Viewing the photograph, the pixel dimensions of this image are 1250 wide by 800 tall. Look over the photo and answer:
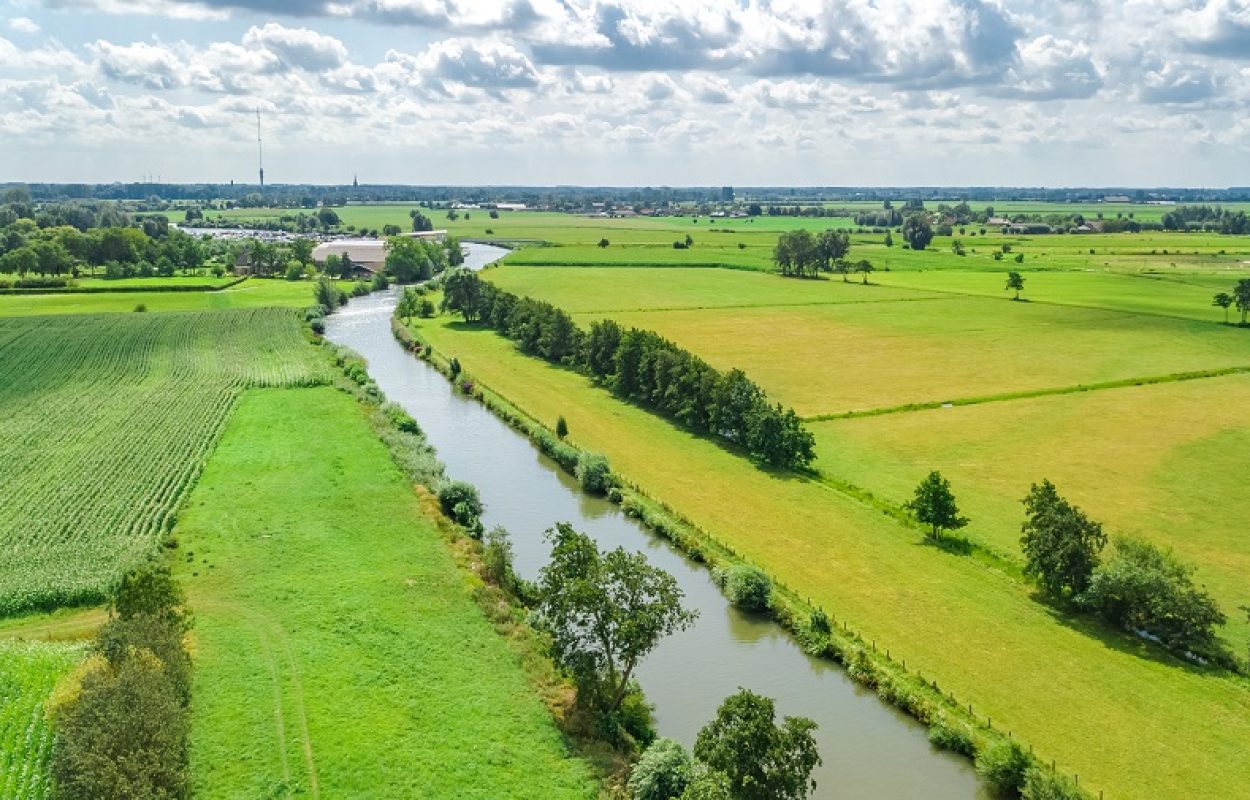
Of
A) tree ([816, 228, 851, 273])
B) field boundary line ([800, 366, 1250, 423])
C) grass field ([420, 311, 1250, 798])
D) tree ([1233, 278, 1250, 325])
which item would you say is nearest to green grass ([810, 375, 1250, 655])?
field boundary line ([800, 366, 1250, 423])

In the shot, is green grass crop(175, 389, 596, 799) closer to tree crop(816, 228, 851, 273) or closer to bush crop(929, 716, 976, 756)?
bush crop(929, 716, 976, 756)

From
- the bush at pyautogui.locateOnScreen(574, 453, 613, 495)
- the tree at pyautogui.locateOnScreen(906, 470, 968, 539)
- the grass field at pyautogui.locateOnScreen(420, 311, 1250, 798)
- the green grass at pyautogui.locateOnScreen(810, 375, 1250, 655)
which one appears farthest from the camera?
the bush at pyautogui.locateOnScreen(574, 453, 613, 495)

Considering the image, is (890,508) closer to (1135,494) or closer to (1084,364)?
(1135,494)

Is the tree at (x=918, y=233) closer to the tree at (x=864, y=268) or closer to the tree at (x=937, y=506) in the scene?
the tree at (x=864, y=268)

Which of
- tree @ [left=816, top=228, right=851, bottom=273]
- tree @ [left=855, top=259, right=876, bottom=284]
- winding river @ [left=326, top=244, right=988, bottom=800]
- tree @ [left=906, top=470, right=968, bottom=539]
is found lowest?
winding river @ [left=326, top=244, right=988, bottom=800]

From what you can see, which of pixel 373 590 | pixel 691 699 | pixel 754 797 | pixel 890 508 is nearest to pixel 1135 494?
pixel 890 508

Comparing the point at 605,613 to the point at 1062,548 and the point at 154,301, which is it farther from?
the point at 154,301
